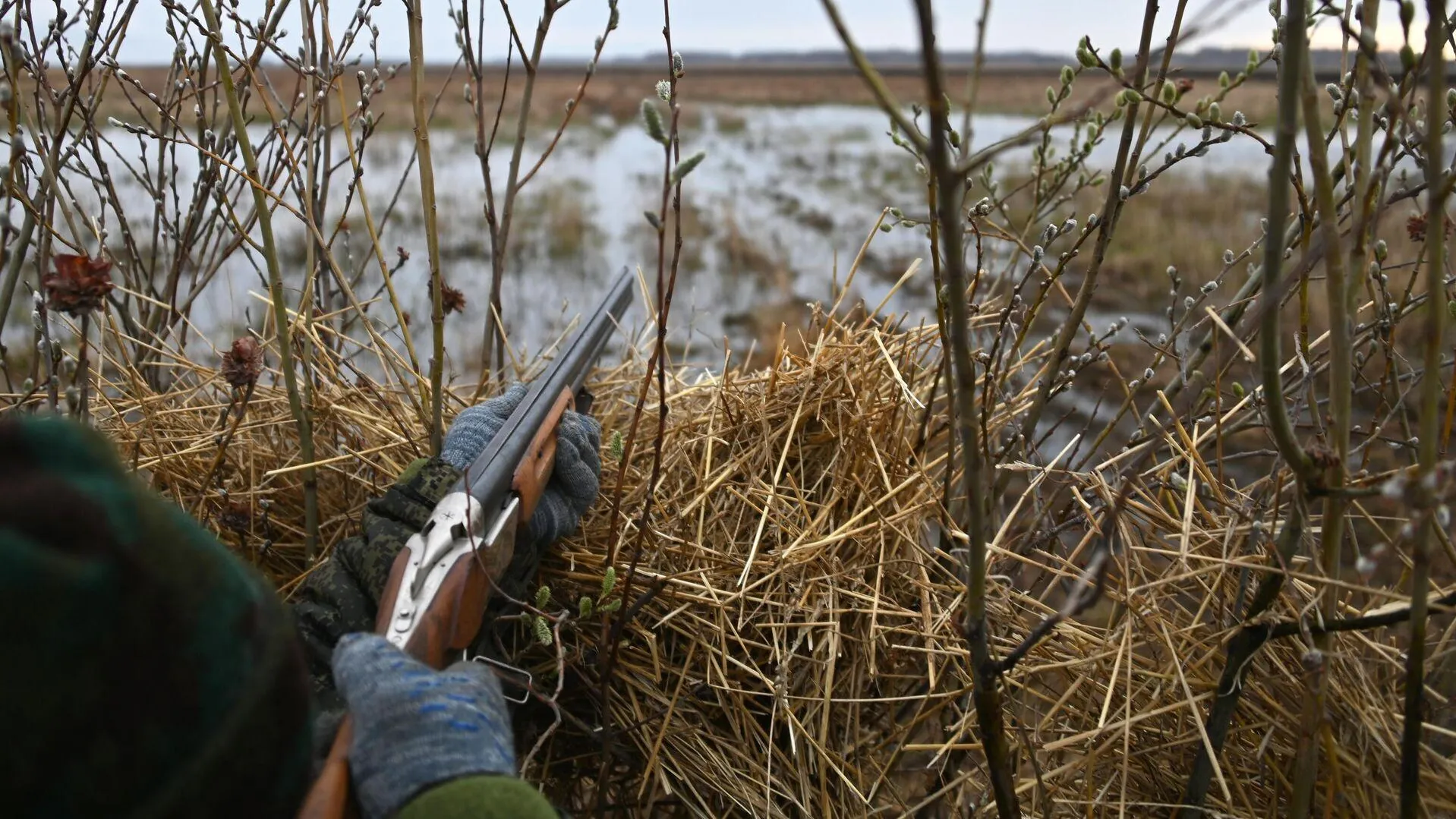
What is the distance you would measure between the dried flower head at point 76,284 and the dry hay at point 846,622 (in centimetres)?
65

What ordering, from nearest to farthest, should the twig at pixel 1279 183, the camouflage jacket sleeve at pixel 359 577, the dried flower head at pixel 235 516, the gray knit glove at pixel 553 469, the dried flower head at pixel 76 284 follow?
the twig at pixel 1279 183 → the dried flower head at pixel 76 284 → the camouflage jacket sleeve at pixel 359 577 → the gray knit glove at pixel 553 469 → the dried flower head at pixel 235 516

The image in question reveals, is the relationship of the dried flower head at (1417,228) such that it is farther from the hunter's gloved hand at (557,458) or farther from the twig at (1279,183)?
the hunter's gloved hand at (557,458)

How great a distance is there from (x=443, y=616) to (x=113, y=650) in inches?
19.4

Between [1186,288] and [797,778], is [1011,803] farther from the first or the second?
[1186,288]

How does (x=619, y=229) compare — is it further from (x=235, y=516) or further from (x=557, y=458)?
(x=557, y=458)

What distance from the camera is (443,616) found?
4.00ft

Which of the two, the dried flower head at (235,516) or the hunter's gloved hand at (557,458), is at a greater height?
the hunter's gloved hand at (557,458)

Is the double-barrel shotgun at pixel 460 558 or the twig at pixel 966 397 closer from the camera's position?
the twig at pixel 966 397

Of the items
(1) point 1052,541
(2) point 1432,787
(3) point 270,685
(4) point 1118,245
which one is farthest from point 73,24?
(4) point 1118,245

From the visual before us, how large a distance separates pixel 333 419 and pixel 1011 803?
153 centimetres

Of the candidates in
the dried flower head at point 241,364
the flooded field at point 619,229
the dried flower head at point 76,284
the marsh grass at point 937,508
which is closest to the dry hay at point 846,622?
the marsh grass at point 937,508

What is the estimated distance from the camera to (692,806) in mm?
1518

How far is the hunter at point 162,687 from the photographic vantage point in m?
0.72

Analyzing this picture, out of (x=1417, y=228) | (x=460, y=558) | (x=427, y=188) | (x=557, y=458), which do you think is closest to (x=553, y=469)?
(x=557, y=458)
